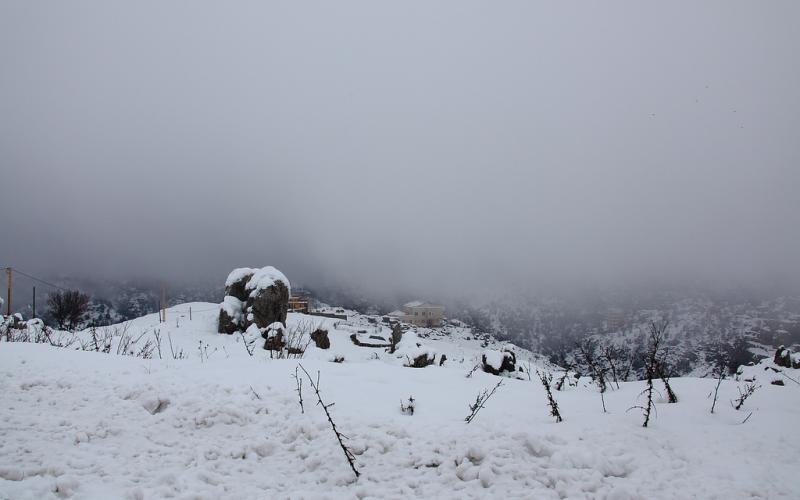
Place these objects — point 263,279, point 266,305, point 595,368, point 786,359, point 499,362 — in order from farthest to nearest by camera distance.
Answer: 1. point 263,279
2. point 266,305
3. point 786,359
4. point 499,362
5. point 595,368

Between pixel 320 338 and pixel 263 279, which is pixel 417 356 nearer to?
pixel 320 338

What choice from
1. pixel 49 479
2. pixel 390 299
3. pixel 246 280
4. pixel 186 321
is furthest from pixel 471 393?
pixel 390 299

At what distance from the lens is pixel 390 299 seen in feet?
591

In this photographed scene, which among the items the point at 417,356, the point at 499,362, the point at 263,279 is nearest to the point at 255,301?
the point at 263,279

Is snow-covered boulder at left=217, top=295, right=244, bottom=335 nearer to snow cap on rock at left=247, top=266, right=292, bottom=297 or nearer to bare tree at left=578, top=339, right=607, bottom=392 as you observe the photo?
snow cap on rock at left=247, top=266, right=292, bottom=297

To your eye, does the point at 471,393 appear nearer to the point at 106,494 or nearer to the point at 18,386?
the point at 106,494

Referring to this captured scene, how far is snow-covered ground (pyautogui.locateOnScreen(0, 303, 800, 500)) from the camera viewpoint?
12.5 ft

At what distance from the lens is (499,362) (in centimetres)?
1107

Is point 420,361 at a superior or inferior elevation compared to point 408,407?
inferior

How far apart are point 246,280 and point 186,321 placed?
512cm

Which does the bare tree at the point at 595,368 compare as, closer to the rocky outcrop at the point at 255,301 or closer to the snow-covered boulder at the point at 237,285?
the rocky outcrop at the point at 255,301

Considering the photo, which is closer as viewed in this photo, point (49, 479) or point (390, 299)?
point (49, 479)

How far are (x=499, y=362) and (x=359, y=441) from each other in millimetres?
7311

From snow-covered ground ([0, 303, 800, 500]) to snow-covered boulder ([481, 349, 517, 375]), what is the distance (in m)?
4.67
